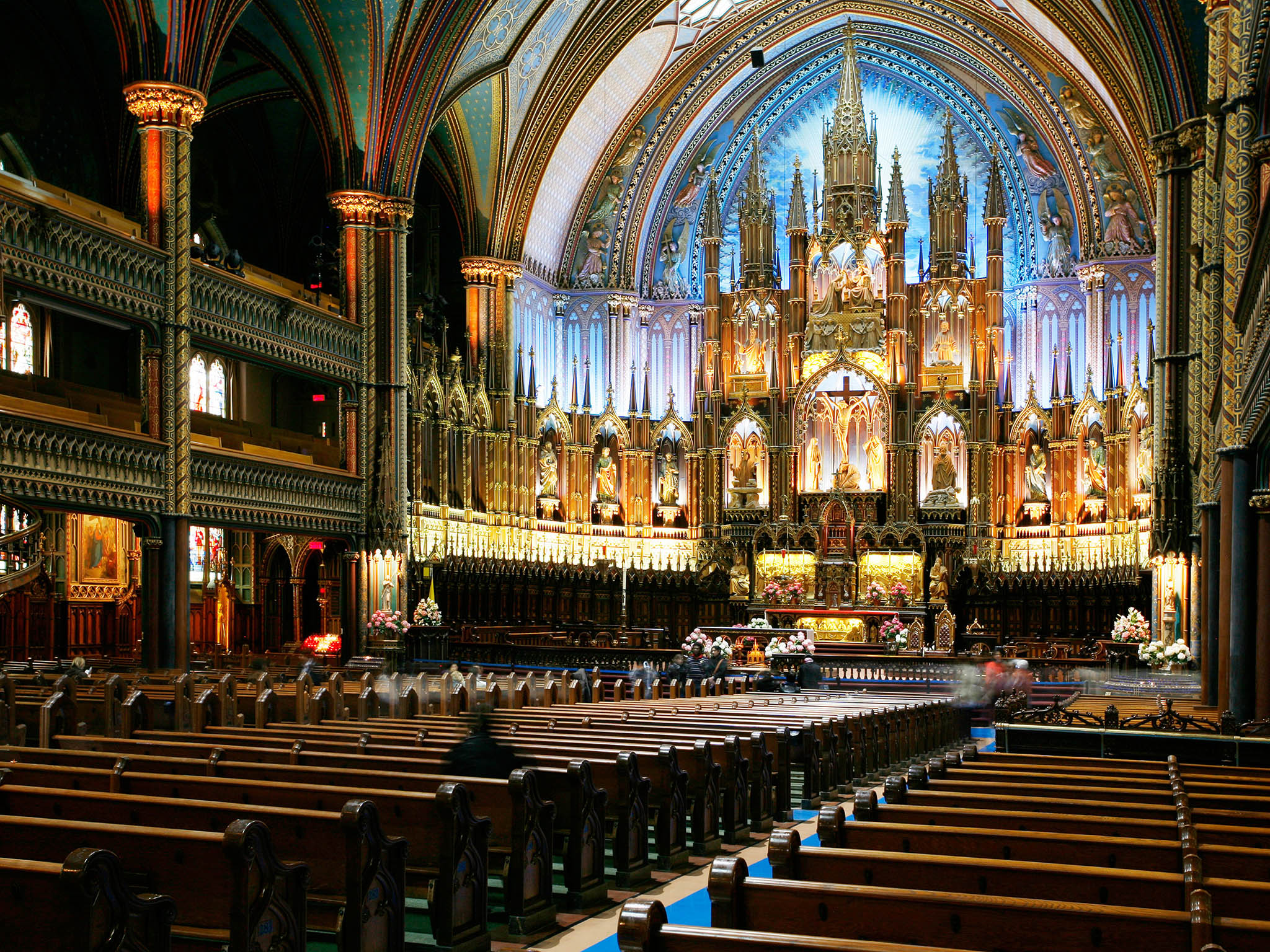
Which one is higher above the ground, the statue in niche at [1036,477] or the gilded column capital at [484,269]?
the gilded column capital at [484,269]

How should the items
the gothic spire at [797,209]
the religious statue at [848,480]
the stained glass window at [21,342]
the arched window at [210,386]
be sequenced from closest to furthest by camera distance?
the stained glass window at [21,342] → the arched window at [210,386] → the religious statue at [848,480] → the gothic spire at [797,209]

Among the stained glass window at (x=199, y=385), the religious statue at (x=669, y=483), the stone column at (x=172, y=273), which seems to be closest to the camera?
the stone column at (x=172, y=273)

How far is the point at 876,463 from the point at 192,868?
3260 cm

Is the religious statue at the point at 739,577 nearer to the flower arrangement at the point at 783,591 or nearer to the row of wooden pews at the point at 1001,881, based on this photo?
the flower arrangement at the point at 783,591

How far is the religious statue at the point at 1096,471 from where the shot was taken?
33.2m

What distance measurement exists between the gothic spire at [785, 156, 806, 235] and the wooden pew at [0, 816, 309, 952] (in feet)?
111

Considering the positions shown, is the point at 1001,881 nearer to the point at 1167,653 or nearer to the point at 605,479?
the point at 1167,653

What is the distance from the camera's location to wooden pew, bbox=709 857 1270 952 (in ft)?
13.7

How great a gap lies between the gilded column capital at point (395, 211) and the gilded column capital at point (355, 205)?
0.13 metres

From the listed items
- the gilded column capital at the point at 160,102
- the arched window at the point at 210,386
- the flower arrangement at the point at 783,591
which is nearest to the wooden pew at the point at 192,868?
the gilded column capital at the point at 160,102

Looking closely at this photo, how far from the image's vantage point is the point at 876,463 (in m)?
36.7

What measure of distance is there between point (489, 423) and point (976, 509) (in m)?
14.4

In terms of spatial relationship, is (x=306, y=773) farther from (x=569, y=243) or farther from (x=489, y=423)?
(x=569, y=243)

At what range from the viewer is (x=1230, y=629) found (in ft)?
47.7
